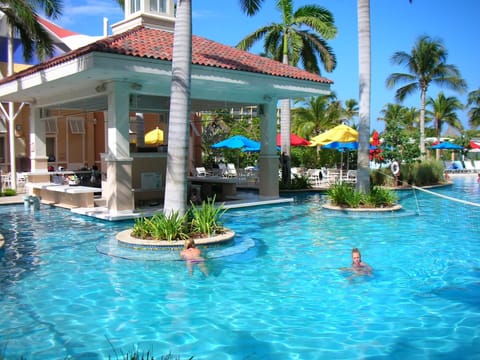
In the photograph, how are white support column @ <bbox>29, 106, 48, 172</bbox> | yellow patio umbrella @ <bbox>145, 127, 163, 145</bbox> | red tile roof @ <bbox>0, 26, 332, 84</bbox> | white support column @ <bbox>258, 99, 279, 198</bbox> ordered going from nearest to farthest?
red tile roof @ <bbox>0, 26, 332, 84</bbox> → white support column @ <bbox>258, 99, 279, 198</bbox> → white support column @ <bbox>29, 106, 48, 172</bbox> → yellow patio umbrella @ <bbox>145, 127, 163, 145</bbox>

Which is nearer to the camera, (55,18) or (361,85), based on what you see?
(361,85)

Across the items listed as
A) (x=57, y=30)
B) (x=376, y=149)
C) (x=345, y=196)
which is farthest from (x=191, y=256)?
(x=57, y=30)

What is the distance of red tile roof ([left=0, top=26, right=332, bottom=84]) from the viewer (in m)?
13.1

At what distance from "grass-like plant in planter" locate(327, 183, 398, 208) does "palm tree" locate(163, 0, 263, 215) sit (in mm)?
7465

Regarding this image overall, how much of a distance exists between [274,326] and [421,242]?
21.5ft

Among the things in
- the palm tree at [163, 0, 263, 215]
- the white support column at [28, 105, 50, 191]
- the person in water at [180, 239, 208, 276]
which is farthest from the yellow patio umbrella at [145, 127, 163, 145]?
the person in water at [180, 239, 208, 276]

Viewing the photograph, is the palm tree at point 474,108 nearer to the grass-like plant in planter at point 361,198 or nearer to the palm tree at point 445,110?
the palm tree at point 445,110

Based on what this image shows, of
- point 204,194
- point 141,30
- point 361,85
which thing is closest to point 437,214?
point 361,85

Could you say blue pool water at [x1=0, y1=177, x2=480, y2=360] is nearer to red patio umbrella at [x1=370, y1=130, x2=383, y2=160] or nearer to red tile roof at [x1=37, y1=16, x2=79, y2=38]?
red patio umbrella at [x1=370, y1=130, x2=383, y2=160]

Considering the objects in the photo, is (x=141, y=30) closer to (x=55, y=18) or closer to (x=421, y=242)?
(x=55, y=18)

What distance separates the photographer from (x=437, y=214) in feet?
54.4

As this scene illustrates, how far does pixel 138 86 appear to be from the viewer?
1466 cm

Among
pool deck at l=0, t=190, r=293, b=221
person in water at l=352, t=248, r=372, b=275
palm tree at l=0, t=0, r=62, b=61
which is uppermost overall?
palm tree at l=0, t=0, r=62, b=61

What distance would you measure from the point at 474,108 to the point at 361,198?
4636 cm
